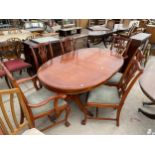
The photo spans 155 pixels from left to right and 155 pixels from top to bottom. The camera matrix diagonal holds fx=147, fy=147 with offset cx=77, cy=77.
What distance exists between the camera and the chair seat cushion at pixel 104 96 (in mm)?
1873

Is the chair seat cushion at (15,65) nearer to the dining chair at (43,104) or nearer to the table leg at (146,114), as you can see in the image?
the dining chair at (43,104)

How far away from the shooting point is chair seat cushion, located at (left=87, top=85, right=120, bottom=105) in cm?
187

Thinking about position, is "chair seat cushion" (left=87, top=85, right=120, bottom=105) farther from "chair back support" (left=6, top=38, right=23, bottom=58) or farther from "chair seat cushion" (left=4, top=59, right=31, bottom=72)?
"chair back support" (left=6, top=38, right=23, bottom=58)

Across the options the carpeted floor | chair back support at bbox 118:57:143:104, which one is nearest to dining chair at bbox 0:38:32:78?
the carpeted floor

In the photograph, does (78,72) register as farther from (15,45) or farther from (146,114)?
(15,45)

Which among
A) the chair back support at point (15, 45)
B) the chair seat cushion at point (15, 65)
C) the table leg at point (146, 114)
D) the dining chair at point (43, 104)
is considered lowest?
the table leg at point (146, 114)

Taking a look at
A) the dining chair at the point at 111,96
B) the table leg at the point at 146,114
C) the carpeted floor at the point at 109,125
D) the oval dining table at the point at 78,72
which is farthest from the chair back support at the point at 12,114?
the table leg at the point at 146,114

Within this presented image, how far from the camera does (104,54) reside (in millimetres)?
2637

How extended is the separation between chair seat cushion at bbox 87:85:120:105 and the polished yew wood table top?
22 centimetres
